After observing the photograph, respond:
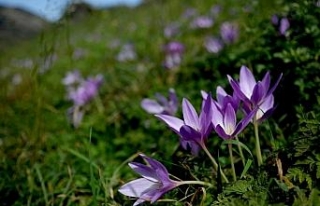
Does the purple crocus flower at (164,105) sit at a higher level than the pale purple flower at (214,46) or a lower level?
lower

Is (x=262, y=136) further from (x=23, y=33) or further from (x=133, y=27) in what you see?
(x=23, y=33)

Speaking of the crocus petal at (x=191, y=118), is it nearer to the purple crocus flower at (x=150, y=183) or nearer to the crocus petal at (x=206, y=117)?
the crocus petal at (x=206, y=117)

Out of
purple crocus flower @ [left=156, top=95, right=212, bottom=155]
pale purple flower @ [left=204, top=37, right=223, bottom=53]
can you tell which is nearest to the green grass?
pale purple flower @ [left=204, top=37, right=223, bottom=53]

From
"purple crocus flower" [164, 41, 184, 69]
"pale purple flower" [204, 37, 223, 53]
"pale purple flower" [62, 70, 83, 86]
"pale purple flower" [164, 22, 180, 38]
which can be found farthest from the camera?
"pale purple flower" [164, 22, 180, 38]

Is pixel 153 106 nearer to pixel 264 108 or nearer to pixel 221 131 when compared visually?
pixel 264 108

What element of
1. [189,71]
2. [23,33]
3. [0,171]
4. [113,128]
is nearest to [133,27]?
[189,71]

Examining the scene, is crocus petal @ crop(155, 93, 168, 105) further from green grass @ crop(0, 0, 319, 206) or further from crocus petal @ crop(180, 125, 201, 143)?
crocus petal @ crop(180, 125, 201, 143)

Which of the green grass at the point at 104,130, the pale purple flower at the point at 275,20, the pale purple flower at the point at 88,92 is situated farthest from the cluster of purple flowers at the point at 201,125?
the pale purple flower at the point at 88,92
